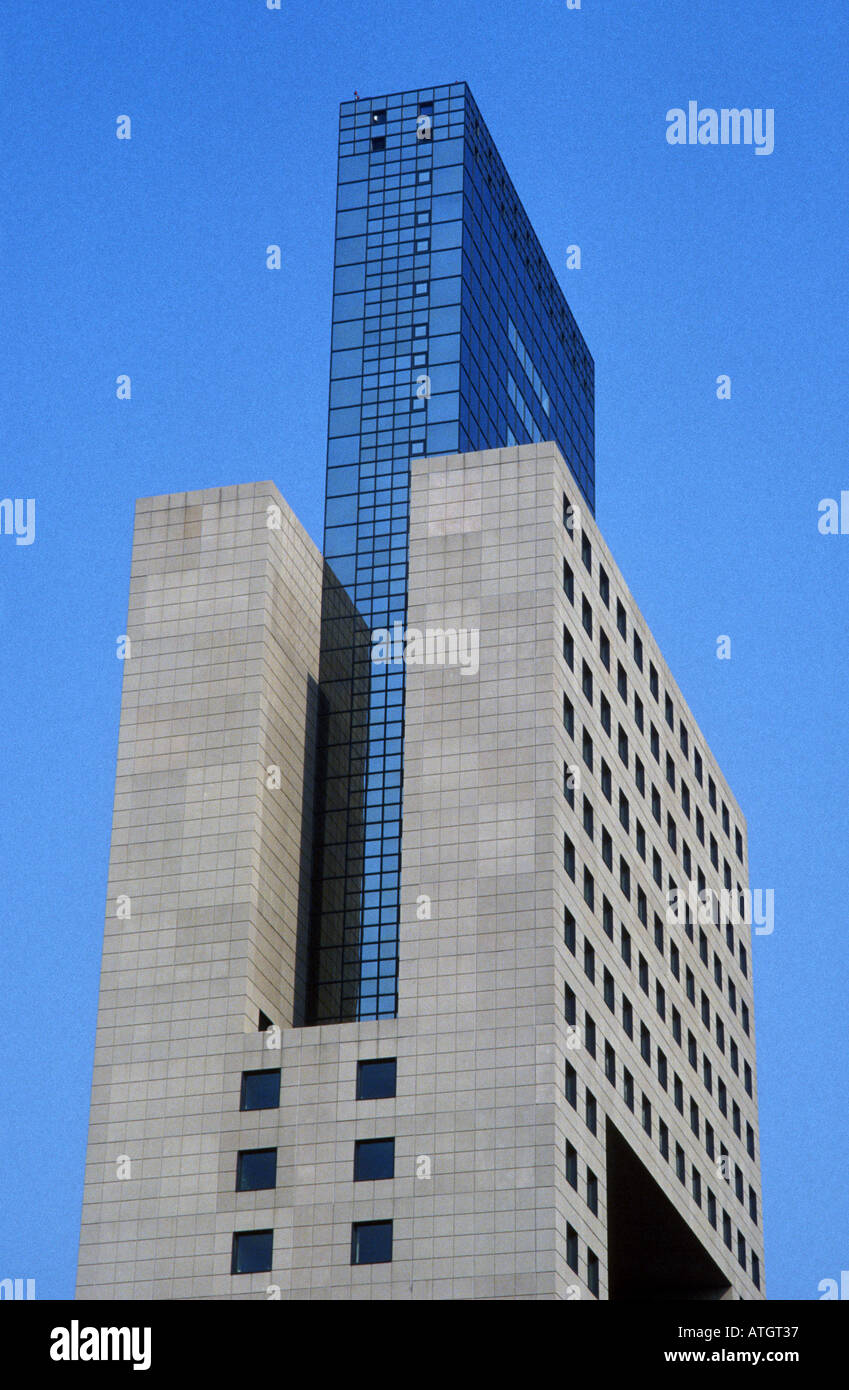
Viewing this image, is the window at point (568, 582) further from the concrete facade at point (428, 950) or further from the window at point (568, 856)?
the window at point (568, 856)

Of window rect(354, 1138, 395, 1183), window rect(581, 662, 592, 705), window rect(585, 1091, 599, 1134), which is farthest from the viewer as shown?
window rect(581, 662, 592, 705)

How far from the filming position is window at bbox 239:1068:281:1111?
273 feet

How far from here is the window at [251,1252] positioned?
263ft

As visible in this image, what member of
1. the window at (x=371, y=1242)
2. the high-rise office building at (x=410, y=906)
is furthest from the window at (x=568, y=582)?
the window at (x=371, y=1242)

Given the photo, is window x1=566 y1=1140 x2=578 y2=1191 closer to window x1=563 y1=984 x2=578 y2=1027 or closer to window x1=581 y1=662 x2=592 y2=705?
window x1=563 y1=984 x2=578 y2=1027

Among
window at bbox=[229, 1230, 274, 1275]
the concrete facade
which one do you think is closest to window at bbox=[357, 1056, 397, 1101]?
the concrete facade

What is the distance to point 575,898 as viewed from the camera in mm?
86188

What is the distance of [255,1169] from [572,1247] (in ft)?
42.0

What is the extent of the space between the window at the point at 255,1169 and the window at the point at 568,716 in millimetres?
21667

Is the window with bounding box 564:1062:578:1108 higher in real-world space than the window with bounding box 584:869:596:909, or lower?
lower

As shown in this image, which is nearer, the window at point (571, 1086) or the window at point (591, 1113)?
the window at point (571, 1086)

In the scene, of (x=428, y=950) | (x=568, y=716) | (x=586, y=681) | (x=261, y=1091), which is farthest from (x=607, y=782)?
(x=261, y=1091)

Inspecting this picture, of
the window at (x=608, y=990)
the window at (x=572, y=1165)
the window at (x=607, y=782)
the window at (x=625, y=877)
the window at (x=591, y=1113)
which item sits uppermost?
Answer: the window at (x=607, y=782)

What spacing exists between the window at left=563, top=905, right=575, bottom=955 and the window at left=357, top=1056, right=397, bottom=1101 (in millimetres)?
8613
